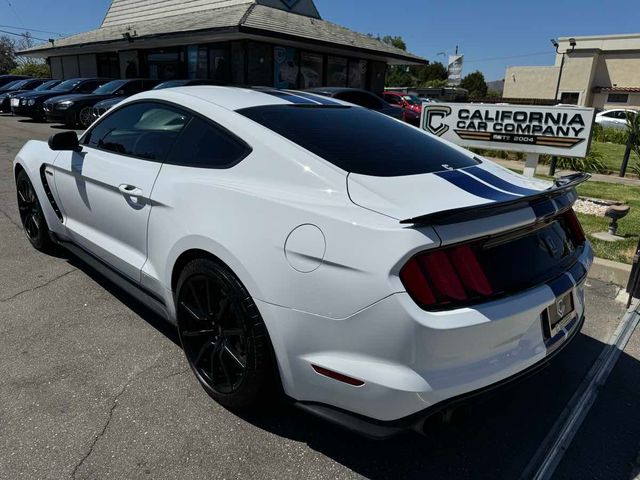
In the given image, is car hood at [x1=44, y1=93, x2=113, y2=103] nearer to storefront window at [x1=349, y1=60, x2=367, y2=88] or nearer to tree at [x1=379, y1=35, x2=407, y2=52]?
storefront window at [x1=349, y1=60, x2=367, y2=88]

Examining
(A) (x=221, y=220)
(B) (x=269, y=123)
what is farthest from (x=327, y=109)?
(A) (x=221, y=220)

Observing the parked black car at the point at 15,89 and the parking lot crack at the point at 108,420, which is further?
the parked black car at the point at 15,89

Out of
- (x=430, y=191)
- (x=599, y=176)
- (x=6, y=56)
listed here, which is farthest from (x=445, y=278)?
(x=6, y=56)

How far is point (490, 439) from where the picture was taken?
2346mm

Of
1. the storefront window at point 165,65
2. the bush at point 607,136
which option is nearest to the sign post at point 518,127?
the bush at point 607,136

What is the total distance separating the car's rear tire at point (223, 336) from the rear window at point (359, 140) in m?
0.74

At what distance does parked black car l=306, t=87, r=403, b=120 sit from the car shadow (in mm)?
8690

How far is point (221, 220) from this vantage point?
2.24 metres

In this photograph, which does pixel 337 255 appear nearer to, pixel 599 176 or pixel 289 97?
pixel 289 97

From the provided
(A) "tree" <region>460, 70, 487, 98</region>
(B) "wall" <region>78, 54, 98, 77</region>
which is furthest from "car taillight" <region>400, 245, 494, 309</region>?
(A) "tree" <region>460, 70, 487, 98</region>

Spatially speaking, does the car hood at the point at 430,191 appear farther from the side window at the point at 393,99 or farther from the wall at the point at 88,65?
the wall at the point at 88,65

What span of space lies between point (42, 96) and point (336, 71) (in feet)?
40.8

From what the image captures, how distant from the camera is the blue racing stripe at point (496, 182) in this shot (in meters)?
2.22

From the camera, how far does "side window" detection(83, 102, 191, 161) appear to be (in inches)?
112
